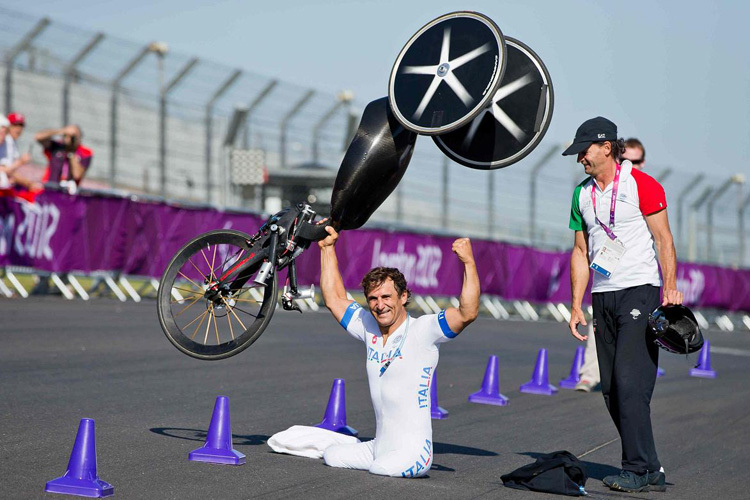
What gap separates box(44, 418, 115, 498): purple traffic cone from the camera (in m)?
5.13

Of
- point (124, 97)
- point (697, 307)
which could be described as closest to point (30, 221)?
point (124, 97)

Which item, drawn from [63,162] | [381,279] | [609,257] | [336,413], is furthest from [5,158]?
[609,257]

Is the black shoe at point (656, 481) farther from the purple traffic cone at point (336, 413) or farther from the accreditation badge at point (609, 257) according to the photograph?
the purple traffic cone at point (336, 413)

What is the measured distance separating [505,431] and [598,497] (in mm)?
2325

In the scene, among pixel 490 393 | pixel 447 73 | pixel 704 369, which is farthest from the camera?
pixel 704 369

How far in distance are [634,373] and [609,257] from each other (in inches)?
27.5

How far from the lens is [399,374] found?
243 inches

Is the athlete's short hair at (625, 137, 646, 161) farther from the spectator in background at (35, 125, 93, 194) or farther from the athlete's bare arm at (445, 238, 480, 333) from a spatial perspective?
the spectator in background at (35, 125, 93, 194)

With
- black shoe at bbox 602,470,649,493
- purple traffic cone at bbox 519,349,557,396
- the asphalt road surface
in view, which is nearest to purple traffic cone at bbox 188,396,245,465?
the asphalt road surface

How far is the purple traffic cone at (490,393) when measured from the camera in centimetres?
981

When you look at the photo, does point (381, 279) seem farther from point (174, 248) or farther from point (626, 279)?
point (174, 248)

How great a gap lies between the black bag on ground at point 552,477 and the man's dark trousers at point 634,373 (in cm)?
39

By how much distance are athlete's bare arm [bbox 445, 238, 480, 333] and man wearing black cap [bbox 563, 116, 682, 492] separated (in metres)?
A: 0.86

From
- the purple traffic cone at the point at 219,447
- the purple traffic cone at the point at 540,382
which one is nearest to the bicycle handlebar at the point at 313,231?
the purple traffic cone at the point at 219,447
